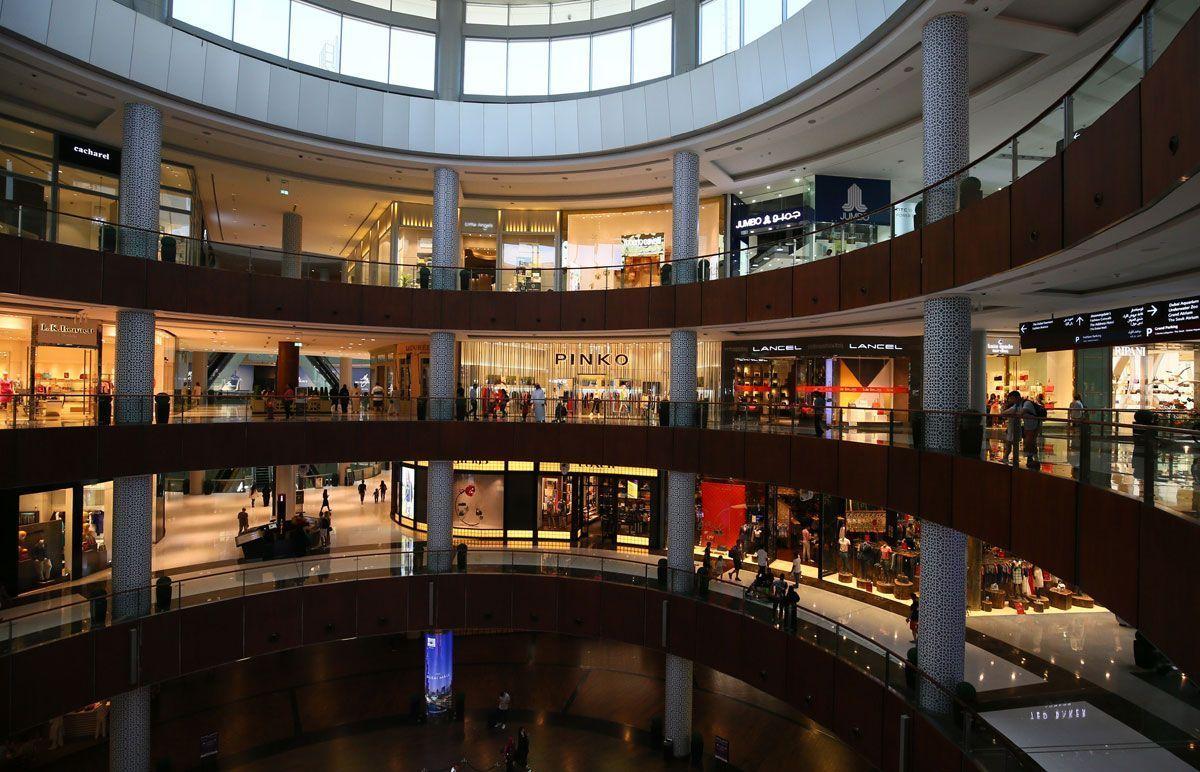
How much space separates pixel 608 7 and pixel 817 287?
550 inches

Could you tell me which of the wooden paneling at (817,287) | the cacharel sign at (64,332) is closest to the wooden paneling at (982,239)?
the wooden paneling at (817,287)

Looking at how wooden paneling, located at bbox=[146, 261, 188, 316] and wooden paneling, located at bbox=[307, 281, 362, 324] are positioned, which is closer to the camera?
wooden paneling, located at bbox=[146, 261, 188, 316]

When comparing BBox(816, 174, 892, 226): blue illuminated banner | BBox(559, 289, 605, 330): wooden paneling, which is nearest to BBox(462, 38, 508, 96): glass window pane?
BBox(559, 289, 605, 330): wooden paneling

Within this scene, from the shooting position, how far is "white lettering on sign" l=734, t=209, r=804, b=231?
25.4 metres

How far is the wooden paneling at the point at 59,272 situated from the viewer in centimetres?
1697

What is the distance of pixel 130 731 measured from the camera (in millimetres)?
18734

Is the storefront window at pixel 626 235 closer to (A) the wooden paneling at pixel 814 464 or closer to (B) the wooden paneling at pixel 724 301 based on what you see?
(B) the wooden paneling at pixel 724 301

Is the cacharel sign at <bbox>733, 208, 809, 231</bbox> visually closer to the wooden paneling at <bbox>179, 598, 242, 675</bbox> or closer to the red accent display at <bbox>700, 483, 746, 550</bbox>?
the red accent display at <bbox>700, 483, 746, 550</bbox>

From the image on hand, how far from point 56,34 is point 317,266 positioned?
28.3ft

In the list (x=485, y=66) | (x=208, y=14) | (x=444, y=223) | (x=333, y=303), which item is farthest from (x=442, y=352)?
(x=208, y=14)

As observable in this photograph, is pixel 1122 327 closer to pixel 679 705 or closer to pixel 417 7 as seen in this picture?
pixel 679 705

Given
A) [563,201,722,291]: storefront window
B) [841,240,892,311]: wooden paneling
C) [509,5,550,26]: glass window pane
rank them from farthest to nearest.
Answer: [563,201,722,291]: storefront window
[509,5,550,26]: glass window pane
[841,240,892,311]: wooden paneling

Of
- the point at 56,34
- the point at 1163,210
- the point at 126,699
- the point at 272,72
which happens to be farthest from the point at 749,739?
the point at 56,34

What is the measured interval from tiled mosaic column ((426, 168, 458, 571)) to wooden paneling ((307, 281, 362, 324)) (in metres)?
2.80
